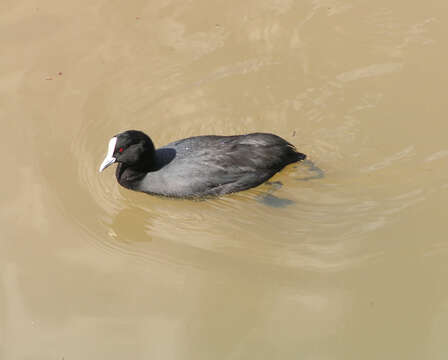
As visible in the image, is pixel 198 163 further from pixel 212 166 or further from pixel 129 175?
pixel 129 175

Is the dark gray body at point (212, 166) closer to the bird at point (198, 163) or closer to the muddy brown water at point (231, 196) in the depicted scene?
the bird at point (198, 163)

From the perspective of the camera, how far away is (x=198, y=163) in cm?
484

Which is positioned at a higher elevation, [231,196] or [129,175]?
[129,175]

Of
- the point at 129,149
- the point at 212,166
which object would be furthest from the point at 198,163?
the point at 129,149

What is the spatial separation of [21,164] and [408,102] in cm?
370

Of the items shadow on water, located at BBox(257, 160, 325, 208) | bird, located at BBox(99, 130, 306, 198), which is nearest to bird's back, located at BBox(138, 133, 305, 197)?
bird, located at BBox(99, 130, 306, 198)

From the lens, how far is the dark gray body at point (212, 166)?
4.84 metres

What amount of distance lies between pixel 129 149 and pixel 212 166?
70 centimetres

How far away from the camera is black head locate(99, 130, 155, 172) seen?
4.77m

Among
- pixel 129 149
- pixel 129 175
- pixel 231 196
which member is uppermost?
pixel 129 149

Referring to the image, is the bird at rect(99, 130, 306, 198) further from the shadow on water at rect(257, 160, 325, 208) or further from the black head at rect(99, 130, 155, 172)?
the shadow on water at rect(257, 160, 325, 208)

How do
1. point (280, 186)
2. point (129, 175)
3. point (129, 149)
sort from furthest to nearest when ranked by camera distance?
point (280, 186) < point (129, 175) < point (129, 149)

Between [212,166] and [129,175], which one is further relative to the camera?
[129,175]

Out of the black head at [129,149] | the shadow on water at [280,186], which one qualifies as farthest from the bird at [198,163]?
the shadow on water at [280,186]
